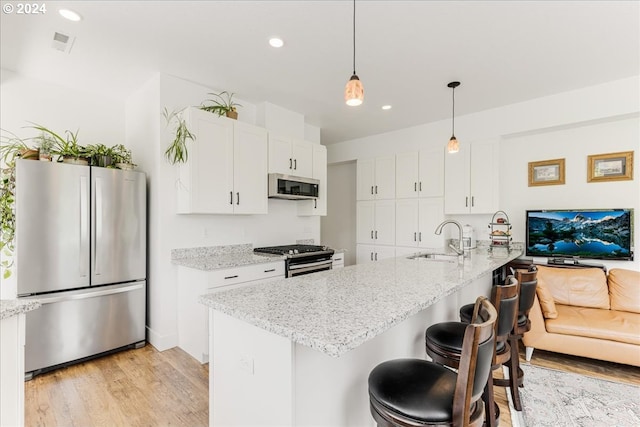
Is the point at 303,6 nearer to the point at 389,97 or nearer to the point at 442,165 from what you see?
the point at 389,97

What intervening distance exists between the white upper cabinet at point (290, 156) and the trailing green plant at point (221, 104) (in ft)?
1.93

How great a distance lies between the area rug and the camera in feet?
6.65

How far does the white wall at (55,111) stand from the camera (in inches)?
121

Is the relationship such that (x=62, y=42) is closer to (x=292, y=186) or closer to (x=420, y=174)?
(x=292, y=186)

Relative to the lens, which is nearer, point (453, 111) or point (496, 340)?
point (496, 340)

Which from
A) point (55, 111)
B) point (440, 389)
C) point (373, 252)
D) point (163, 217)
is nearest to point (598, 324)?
point (440, 389)

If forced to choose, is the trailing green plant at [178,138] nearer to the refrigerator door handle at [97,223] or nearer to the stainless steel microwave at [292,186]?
the refrigerator door handle at [97,223]

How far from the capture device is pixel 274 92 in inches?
142

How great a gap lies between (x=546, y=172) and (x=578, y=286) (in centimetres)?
156

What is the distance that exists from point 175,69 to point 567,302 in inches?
186

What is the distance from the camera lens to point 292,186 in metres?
3.89

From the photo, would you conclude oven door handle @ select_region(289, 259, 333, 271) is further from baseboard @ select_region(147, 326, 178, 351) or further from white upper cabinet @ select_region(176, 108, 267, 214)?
baseboard @ select_region(147, 326, 178, 351)

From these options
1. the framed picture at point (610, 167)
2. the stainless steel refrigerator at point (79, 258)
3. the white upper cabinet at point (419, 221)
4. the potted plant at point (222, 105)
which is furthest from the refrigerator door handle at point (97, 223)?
the framed picture at point (610, 167)

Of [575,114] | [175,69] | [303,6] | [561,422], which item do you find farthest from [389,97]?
[561,422]
